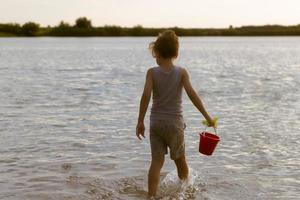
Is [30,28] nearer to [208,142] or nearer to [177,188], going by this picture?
[177,188]

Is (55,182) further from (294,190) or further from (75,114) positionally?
(75,114)

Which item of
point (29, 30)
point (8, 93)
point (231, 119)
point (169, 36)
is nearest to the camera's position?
point (169, 36)

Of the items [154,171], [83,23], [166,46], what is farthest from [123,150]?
[83,23]

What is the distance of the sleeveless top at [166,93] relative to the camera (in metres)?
6.75

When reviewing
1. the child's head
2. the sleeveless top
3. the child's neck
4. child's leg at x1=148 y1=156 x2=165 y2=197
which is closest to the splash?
child's leg at x1=148 y1=156 x2=165 y2=197

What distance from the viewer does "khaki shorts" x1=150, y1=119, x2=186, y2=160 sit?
269 inches

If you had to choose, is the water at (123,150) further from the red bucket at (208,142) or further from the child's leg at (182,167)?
the red bucket at (208,142)

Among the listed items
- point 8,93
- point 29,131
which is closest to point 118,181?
point 29,131

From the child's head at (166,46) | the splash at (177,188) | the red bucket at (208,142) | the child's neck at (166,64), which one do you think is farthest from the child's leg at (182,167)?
the child's head at (166,46)

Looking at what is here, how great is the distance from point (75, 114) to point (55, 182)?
6.26 meters

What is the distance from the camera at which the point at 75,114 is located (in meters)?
14.2

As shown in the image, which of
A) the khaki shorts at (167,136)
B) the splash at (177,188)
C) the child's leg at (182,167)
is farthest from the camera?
the splash at (177,188)

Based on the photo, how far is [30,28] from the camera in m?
124

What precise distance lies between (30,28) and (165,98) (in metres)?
121
